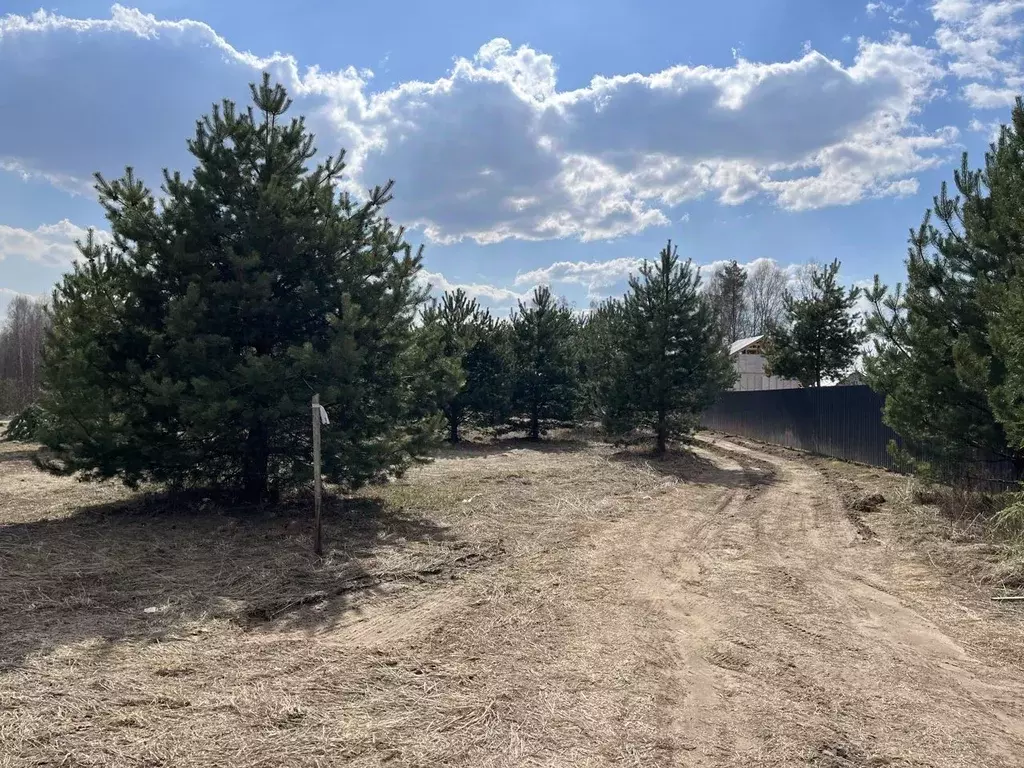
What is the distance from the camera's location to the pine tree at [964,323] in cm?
828

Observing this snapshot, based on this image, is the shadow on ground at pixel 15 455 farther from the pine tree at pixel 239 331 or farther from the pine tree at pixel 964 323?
the pine tree at pixel 964 323

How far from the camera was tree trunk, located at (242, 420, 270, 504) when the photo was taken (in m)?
9.22

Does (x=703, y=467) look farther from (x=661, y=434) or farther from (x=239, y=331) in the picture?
(x=239, y=331)

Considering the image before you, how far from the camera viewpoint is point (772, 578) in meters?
6.62

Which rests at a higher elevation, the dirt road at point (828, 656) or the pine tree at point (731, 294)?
the pine tree at point (731, 294)

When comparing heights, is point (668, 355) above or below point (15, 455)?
above

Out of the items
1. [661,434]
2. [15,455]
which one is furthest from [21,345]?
[661,434]

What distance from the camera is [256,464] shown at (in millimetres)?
9609

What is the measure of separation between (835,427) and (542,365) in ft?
31.2

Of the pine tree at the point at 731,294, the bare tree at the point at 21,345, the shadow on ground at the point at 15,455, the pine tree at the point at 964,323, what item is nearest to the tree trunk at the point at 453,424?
the shadow on ground at the point at 15,455

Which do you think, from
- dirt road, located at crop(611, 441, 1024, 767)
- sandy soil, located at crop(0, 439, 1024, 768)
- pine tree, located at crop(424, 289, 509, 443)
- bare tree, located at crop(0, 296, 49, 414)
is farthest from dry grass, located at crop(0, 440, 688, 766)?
bare tree, located at crop(0, 296, 49, 414)

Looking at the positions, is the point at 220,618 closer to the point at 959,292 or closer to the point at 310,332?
the point at 310,332

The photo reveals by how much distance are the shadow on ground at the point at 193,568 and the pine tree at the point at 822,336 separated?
2034 cm

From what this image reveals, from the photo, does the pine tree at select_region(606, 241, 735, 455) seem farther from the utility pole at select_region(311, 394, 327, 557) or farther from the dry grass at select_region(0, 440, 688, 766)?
the utility pole at select_region(311, 394, 327, 557)
